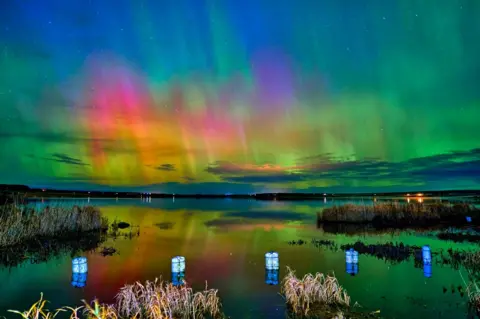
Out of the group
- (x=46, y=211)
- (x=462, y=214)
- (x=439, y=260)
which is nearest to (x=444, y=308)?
(x=439, y=260)

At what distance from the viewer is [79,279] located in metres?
18.6

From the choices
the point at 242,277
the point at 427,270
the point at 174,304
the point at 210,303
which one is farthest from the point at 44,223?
the point at 427,270

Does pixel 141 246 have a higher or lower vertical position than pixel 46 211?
lower

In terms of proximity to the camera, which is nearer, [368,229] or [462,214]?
[368,229]

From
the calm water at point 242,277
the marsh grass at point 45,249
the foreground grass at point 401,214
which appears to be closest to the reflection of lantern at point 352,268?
the calm water at point 242,277

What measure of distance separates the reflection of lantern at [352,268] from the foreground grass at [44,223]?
70.1 feet

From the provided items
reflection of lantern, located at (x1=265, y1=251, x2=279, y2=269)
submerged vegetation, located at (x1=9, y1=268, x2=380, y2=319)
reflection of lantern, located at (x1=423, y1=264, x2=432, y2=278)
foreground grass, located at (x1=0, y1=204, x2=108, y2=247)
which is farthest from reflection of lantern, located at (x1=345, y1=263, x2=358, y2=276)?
foreground grass, located at (x1=0, y1=204, x2=108, y2=247)

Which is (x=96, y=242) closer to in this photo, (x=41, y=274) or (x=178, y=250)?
(x=178, y=250)

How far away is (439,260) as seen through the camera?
2250 cm

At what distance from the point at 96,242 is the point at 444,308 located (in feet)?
81.0

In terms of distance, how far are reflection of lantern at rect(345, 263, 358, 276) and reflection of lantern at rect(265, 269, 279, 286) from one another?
3939 millimetres

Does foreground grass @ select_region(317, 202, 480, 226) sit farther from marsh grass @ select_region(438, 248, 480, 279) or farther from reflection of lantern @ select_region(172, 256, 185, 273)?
reflection of lantern @ select_region(172, 256, 185, 273)

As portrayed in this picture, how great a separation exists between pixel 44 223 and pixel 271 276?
20.1 m

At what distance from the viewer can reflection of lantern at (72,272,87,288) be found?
1764 cm
